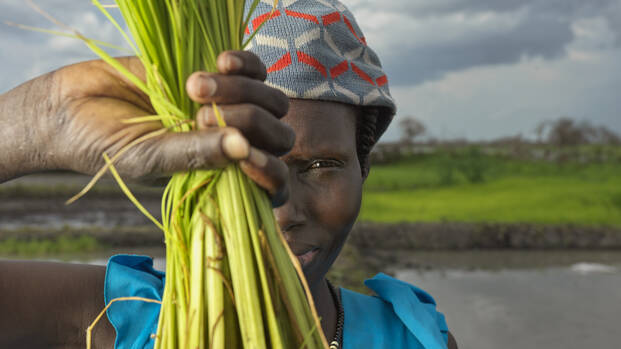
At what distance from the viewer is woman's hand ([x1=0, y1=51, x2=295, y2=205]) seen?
0.64 m

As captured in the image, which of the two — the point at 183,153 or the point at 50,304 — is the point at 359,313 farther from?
the point at 183,153

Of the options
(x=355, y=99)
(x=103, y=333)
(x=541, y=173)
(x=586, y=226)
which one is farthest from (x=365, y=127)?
(x=541, y=173)

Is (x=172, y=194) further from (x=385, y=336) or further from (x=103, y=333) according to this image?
(x=385, y=336)

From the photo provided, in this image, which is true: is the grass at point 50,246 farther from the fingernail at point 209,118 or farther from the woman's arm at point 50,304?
the fingernail at point 209,118

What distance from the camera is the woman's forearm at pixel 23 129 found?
2.68ft

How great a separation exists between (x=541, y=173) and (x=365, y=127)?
18302 mm

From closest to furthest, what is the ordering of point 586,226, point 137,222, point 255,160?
1. point 255,160
2. point 586,226
3. point 137,222

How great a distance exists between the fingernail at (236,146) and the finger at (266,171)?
24mm

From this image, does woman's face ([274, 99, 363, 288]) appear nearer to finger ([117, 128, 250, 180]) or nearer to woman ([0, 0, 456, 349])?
woman ([0, 0, 456, 349])

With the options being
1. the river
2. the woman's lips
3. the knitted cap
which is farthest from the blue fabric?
the river

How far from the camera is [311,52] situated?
1.23m

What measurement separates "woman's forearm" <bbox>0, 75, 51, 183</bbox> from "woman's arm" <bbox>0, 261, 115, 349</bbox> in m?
0.33

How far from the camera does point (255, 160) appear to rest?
650 millimetres

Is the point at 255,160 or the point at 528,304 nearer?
the point at 255,160
